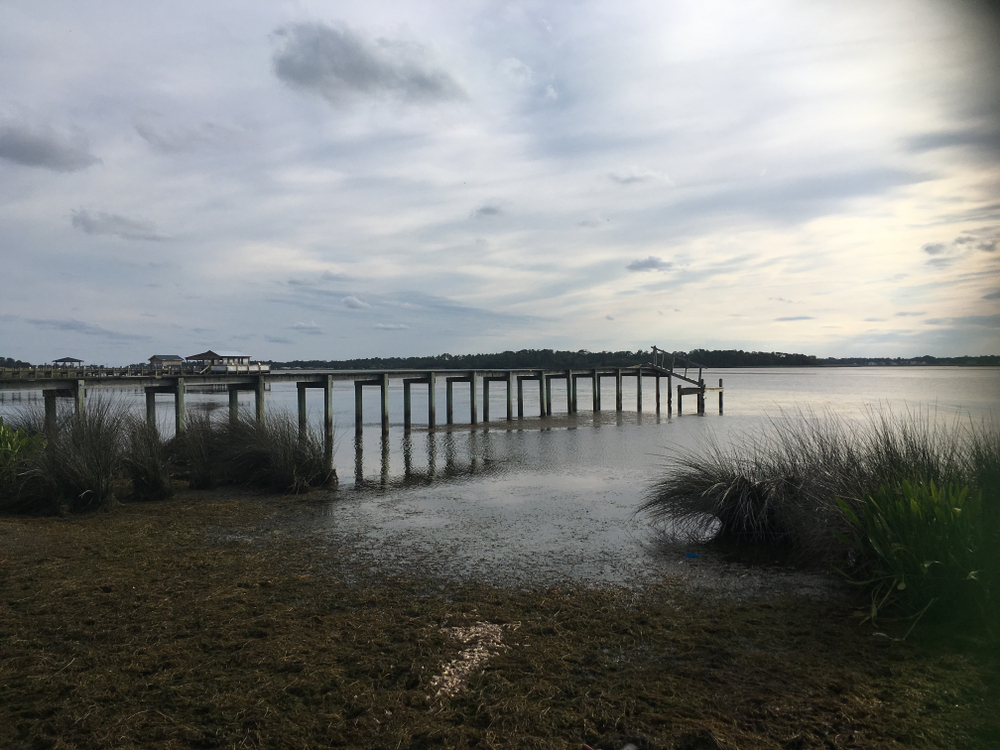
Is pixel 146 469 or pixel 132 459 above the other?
pixel 132 459

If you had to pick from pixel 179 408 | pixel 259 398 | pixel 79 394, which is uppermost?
pixel 79 394

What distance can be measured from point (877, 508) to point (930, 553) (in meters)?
0.49

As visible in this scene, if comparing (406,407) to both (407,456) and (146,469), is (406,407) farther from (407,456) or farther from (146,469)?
(146,469)

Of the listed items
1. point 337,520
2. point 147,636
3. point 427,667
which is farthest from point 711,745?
point 337,520

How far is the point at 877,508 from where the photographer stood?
16.3ft

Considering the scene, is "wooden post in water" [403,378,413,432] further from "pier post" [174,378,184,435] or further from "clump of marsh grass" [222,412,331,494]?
"clump of marsh grass" [222,412,331,494]

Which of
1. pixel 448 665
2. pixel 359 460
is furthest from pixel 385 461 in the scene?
pixel 448 665

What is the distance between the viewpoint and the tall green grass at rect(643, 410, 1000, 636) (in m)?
4.47

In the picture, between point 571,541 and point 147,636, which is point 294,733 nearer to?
point 147,636

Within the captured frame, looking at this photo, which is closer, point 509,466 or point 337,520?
point 337,520

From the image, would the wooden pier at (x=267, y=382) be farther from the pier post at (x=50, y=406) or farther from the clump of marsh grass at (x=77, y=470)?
the clump of marsh grass at (x=77, y=470)

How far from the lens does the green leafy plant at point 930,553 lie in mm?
4355

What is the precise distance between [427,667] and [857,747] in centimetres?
225

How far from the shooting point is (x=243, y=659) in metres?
3.95
